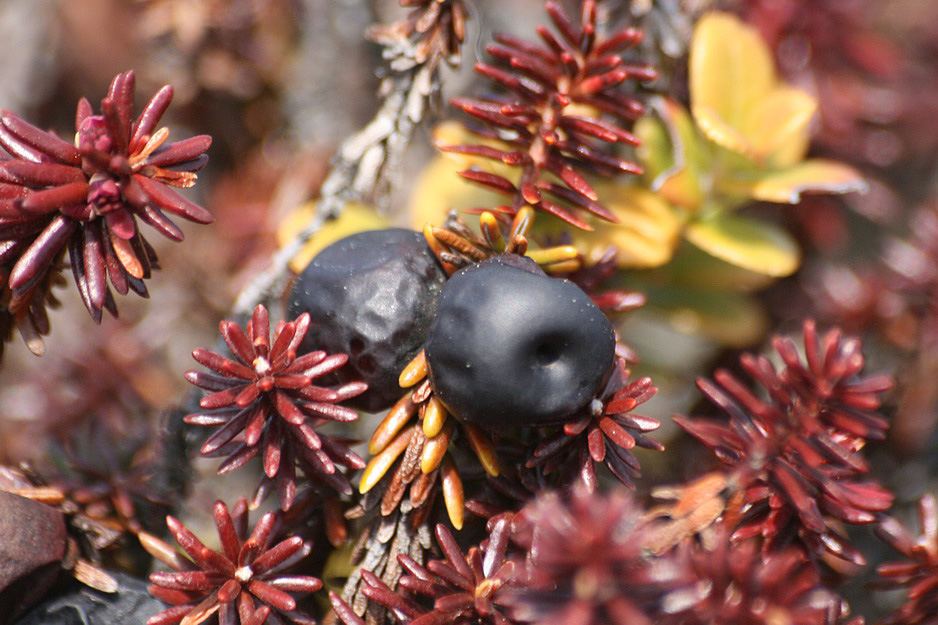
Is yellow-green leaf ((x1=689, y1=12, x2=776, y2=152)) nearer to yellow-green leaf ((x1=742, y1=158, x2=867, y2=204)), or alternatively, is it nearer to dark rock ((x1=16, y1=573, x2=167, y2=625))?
yellow-green leaf ((x1=742, y1=158, x2=867, y2=204))

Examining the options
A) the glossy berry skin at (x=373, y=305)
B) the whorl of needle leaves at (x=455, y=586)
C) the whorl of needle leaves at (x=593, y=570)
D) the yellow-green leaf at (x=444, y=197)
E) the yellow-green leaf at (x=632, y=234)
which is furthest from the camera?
the yellow-green leaf at (x=444, y=197)

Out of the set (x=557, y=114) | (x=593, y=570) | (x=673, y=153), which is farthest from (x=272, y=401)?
(x=673, y=153)

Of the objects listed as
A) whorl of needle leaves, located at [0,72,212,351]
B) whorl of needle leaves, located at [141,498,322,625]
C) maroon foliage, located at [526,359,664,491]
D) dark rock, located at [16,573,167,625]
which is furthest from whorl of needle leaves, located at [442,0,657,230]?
dark rock, located at [16,573,167,625]

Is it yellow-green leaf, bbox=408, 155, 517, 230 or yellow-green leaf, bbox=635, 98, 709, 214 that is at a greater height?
yellow-green leaf, bbox=635, 98, 709, 214

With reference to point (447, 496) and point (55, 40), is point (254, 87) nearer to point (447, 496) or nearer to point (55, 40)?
point (55, 40)

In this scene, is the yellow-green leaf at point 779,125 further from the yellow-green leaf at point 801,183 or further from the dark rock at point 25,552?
the dark rock at point 25,552

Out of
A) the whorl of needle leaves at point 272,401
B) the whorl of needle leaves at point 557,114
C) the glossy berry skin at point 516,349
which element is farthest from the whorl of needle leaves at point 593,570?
the whorl of needle leaves at point 557,114

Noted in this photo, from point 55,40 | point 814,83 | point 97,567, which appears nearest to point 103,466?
point 97,567
